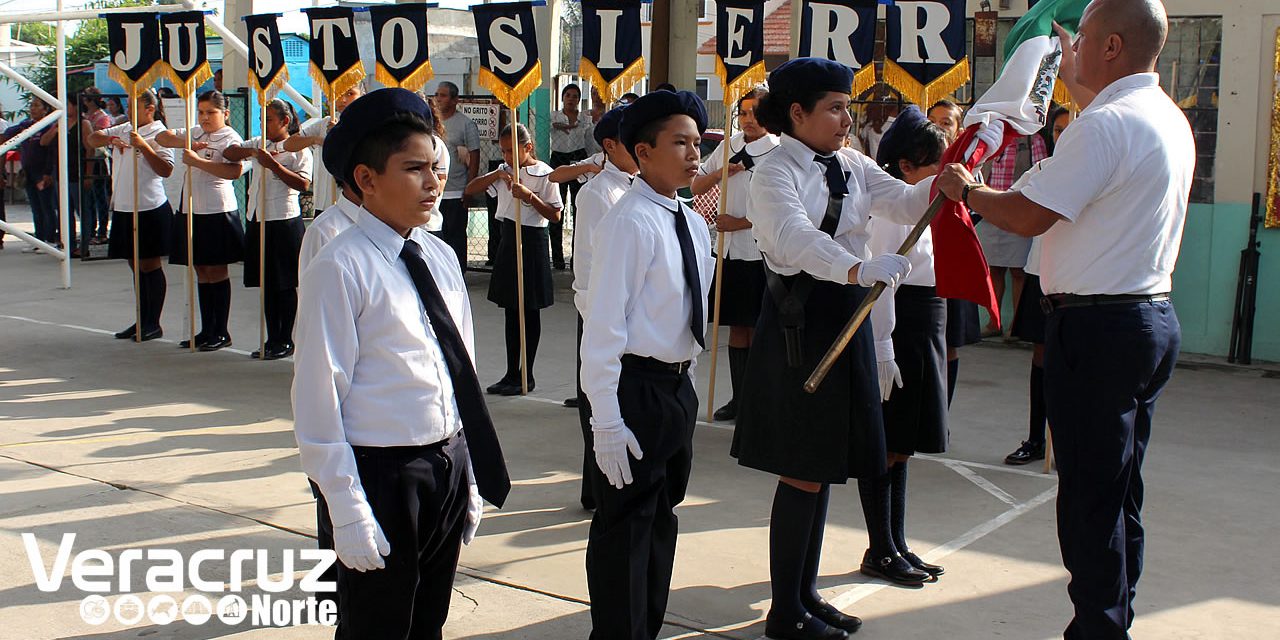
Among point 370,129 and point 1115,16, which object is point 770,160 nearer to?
point 1115,16

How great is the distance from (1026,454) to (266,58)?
6333 mm

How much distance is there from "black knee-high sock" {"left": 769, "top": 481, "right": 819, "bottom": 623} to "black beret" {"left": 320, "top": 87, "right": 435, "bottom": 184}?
6.11 ft

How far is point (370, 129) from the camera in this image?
9.77 feet

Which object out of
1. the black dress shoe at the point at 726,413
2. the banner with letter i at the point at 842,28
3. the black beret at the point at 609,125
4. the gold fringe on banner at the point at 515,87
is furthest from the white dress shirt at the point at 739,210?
the black beret at the point at 609,125

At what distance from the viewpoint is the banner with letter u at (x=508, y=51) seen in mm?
8344

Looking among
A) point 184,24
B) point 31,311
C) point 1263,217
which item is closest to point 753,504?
point 1263,217

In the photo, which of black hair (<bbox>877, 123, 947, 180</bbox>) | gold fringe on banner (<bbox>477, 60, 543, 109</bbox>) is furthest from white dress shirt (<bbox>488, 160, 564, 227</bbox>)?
black hair (<bbox>877, 123, 947, 180</bbox>)

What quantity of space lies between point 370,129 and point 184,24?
7.63 m

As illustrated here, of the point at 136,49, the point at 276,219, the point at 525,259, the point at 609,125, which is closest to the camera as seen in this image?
the point at 609,125

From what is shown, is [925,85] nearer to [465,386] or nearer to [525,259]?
[525,259]

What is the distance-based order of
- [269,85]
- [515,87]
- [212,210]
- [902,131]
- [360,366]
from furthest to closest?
[212,210]
[269,85]
[515,87]
[902,131]
[360,366]

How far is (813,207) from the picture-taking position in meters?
4.05

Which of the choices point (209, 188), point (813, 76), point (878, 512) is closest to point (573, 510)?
point (878, 512)

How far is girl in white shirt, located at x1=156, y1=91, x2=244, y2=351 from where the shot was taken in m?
9.41
